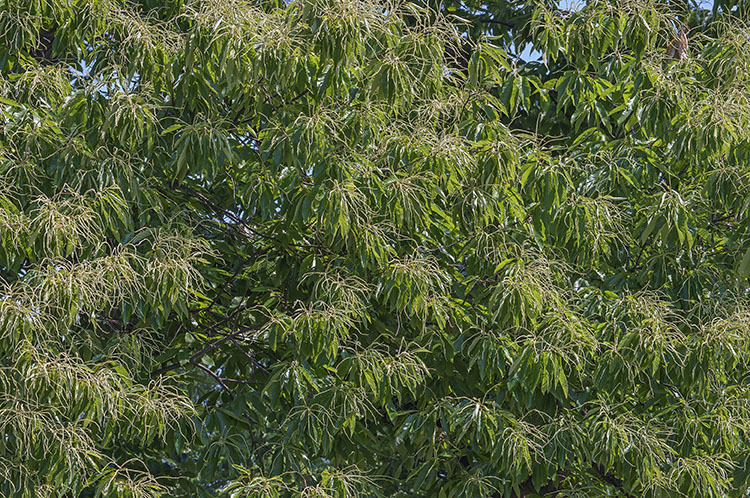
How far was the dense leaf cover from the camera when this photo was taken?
411 cm

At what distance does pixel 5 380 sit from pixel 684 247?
285 cm

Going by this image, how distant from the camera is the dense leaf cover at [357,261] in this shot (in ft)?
13.5

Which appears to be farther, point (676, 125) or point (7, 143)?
point (676, 125)

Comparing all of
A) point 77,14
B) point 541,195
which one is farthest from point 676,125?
point 77,14

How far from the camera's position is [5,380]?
3.81 meters

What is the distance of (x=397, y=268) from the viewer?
4195 mm

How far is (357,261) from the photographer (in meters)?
4.36

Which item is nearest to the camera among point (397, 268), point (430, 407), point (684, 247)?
point (397, 268)

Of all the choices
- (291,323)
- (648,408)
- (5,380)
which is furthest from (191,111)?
(648,408)

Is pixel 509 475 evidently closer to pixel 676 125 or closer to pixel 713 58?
pixel 676 125

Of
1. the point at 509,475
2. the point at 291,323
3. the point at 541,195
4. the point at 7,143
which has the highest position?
the point at 541,195

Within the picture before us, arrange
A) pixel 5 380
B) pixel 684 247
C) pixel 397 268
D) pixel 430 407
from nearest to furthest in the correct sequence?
pixel 5 380 < pixel 397 268 < pixel 430 407 < pixel 684 247

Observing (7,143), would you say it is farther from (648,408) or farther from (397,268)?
→ (648,408)

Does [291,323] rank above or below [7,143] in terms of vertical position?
below
